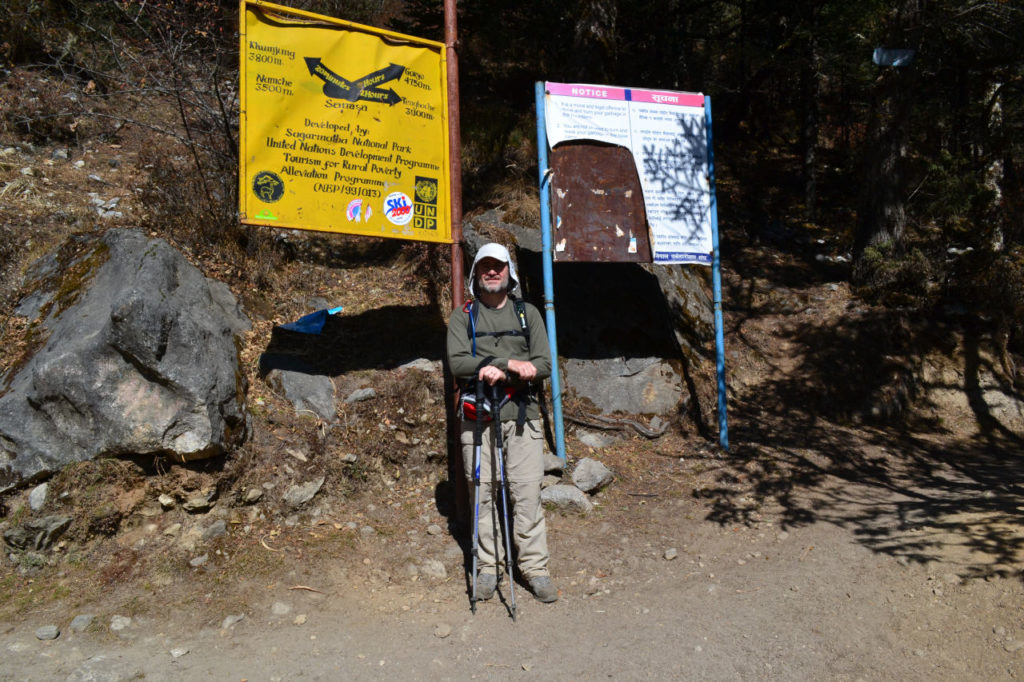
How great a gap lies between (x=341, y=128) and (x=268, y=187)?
0.73 m

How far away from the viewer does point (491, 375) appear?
420 centimetres

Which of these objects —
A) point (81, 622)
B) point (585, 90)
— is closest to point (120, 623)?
point (81, 622)

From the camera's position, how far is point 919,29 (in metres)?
8.65

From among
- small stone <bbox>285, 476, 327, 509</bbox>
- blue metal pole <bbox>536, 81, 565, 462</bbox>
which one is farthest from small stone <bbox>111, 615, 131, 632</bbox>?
blue metal pole <bbox>536, 81, 565, 462</bbox>

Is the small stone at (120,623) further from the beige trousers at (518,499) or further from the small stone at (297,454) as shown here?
the beige trousers at (518,499)

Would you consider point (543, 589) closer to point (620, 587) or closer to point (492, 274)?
point (620, 587)

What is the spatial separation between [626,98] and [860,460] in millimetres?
4026

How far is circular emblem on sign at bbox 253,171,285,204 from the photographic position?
4988 mm

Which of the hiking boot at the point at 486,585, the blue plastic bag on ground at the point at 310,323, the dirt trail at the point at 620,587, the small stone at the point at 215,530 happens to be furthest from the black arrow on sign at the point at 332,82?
the hiking boot at the point at 486,585

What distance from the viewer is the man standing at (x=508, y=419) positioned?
435cm

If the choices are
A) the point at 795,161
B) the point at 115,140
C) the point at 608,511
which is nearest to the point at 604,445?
the point at 608,511

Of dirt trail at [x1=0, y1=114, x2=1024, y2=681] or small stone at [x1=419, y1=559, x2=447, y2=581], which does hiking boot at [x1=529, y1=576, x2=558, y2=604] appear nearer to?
dirt trail at [x1=0, y1=114, x2=1024, y2=681]

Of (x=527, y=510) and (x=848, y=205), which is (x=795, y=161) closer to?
(x=848, y=205)

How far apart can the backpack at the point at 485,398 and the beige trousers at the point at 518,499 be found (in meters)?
0.10
